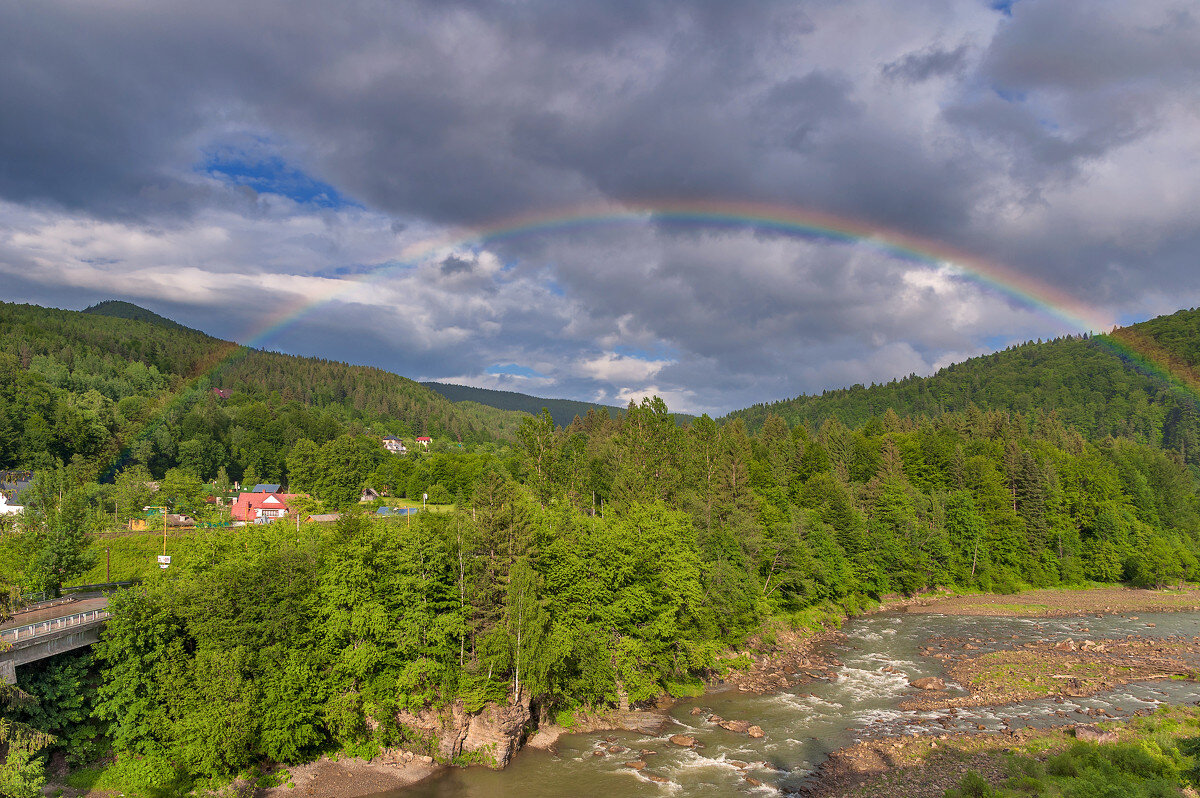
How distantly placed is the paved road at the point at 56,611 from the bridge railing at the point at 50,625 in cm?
79

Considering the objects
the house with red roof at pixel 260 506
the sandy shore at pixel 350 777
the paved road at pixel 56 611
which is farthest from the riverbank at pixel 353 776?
the house with red roof at pixel 260 506

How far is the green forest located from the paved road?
3524 mm

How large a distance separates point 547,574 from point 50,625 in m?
26.4

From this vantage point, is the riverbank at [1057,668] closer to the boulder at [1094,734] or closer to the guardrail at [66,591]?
the boulder at [1094,734]

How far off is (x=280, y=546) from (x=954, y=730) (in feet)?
142

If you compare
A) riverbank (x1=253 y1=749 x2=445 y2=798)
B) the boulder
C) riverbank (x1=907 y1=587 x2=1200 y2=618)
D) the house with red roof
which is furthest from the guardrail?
riverbank (x1=907 y1=587 x2=1200 y2=618)

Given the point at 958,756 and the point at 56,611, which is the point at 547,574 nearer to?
the point at 958,756

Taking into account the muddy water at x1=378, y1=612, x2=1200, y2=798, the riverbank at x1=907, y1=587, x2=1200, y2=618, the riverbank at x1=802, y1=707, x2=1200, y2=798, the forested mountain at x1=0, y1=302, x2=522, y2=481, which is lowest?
the riverbank at x1=907, y1=587, x2=1200, y2=618

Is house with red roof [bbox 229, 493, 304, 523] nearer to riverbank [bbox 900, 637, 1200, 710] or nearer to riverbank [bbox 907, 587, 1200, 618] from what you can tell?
riverbank [bbox 900, 637, 1200, 710]

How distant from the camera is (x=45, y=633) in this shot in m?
29.9

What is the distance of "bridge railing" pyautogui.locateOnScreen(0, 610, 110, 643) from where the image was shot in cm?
2869

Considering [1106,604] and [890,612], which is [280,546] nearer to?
[890,612]

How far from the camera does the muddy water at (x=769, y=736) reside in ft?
104

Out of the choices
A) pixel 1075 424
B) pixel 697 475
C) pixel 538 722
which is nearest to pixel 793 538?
pixel 697 475
